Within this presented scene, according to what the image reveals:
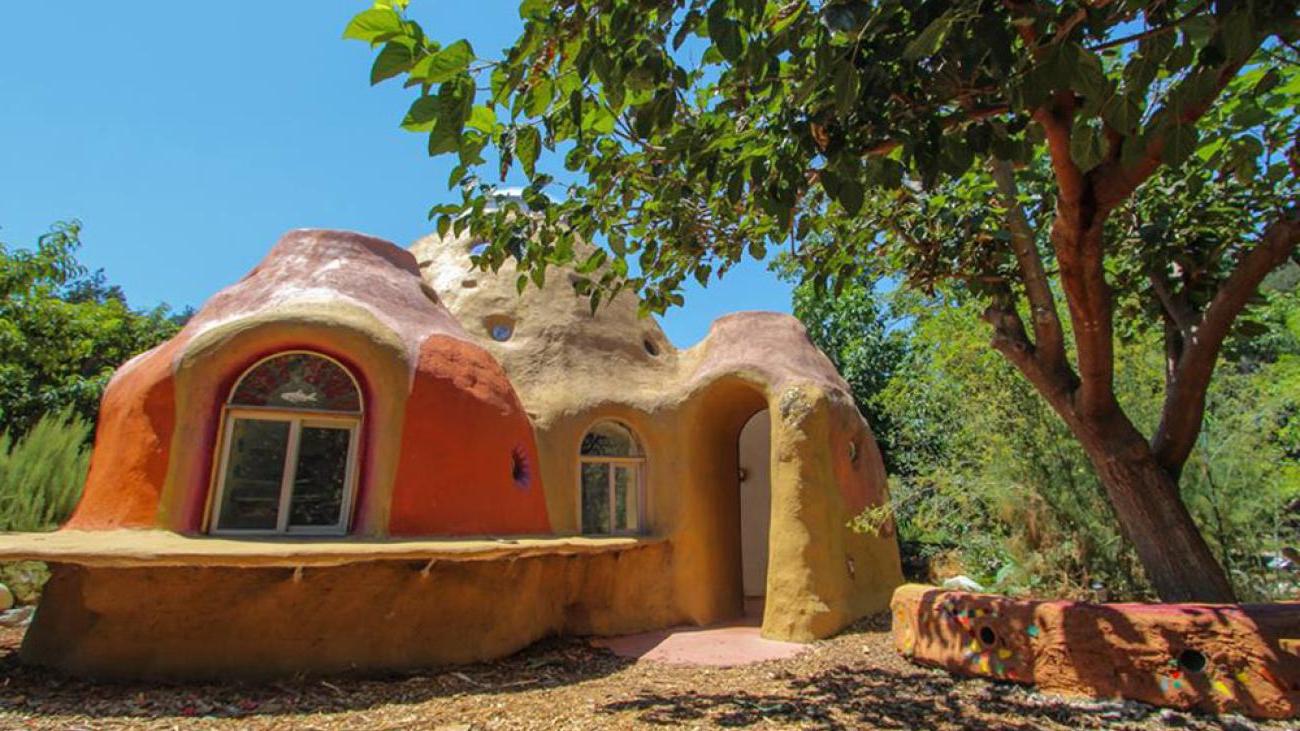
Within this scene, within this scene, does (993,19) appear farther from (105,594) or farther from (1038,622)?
(105,594)

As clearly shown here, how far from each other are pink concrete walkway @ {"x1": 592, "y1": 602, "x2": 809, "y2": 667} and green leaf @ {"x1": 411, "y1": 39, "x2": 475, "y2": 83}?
269 inches

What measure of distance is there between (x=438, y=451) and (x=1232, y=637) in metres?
7.04

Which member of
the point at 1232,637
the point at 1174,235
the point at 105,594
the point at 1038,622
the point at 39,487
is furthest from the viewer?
the point at 39,487

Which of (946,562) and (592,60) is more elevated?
(592,60)

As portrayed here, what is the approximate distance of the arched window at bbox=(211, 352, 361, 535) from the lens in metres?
7.06

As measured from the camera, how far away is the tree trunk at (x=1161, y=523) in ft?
16.7

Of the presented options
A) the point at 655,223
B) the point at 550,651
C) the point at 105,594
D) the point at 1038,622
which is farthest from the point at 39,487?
the point at 1038,622

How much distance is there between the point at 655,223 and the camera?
5.26m

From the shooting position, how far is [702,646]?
851 centimetres

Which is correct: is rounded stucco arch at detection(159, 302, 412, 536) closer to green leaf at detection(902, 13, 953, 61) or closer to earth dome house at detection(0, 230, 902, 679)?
earth dome house at detection(0, 230, 902, 679)

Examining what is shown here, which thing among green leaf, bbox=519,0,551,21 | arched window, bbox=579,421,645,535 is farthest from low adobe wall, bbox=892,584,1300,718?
green leaf, bbox=519,0,551,21

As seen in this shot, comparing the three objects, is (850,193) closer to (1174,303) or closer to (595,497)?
(1174,303)

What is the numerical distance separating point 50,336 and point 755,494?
511 inches

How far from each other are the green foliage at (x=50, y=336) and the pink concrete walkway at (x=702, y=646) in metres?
10.1
